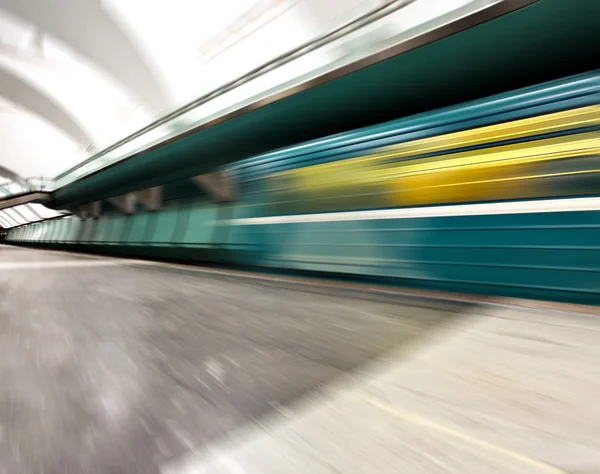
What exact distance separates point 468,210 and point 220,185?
3.12 metres

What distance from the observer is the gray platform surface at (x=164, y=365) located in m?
0.70

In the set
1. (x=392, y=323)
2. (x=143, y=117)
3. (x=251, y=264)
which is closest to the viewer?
(x=392, y=323)

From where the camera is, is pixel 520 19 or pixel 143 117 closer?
pixel 520 19

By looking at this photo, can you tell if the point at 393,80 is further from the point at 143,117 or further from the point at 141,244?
the point at 143,117

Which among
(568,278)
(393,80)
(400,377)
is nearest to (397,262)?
(568,278)

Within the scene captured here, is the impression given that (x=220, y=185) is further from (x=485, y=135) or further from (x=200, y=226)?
(x=485, y=135)

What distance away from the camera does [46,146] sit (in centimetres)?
2055

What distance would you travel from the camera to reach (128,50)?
1092cm

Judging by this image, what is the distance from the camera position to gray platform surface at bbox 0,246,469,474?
705 mm

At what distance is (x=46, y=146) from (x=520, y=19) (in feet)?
78.3

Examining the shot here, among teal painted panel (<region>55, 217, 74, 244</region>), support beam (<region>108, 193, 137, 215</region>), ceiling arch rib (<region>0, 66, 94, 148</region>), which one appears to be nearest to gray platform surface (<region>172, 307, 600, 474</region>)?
support beam (<region>108, 193, 137, 215</region>)

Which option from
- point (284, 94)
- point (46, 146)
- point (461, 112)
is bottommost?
point (461, 112)

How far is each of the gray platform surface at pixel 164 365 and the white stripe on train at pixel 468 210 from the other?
0.56 metres

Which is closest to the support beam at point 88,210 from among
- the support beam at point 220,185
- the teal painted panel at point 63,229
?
the teal painted panel at point 63,229
